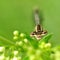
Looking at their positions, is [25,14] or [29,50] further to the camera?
[25,14]

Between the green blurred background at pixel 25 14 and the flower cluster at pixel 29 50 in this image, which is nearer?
the flower cluster at pixel 29 50

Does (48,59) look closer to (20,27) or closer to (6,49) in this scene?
(6,49)

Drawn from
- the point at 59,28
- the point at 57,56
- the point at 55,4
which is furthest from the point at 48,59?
the point at 55,4

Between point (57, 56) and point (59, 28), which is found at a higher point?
point (59, 28)

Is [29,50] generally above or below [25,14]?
below

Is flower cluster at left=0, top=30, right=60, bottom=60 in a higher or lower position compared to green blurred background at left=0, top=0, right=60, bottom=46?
lower

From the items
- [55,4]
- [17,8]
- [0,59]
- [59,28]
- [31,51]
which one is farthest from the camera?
[17,8]

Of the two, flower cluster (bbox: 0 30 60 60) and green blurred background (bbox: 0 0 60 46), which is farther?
green blurred background (bbox: 0 0 60 46)

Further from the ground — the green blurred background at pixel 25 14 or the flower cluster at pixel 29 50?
the green blurred background at pixel 25 14
